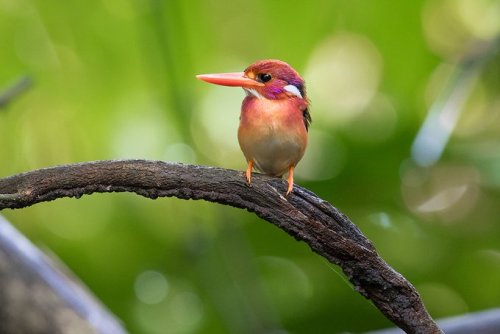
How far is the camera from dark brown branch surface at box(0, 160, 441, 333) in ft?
2.54

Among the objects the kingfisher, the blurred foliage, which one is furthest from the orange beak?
the blurred foliage

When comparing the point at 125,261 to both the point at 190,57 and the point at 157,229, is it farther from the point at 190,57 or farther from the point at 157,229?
the point at 190,57

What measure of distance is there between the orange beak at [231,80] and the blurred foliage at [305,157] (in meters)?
0.90

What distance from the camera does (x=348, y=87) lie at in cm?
199

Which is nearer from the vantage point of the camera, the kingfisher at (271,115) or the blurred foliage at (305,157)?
the kingfisher at (271,115)

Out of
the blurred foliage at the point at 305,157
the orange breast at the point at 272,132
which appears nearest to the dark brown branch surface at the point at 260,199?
the orange breast at the point at 272,132

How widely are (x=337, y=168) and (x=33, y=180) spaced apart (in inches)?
46.7

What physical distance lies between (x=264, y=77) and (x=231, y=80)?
2.0 inches

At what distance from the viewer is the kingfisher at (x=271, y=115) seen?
→ 3.10 feet

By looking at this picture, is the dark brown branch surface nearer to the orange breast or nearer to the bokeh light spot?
the orange breast

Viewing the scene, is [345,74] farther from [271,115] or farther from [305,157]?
[271,115]

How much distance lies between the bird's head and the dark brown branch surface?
13 cm

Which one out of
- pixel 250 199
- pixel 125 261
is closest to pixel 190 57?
pixel 125 261

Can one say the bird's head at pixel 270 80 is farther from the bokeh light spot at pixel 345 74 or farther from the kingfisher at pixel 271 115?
the bokeh light spot at pixel 345 74
